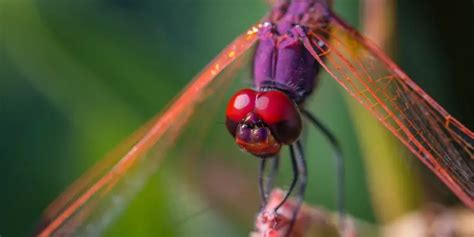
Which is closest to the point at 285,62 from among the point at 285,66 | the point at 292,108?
the point at 285,66

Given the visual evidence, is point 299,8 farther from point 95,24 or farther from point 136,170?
point 95,24

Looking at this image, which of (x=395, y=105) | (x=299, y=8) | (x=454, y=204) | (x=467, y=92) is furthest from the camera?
(x=467, y=92)

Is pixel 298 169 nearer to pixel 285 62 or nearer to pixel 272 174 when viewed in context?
pixel 272 174

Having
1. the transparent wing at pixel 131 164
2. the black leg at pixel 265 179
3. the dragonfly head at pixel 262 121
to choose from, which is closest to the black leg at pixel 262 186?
the black leg at pixel 265 179

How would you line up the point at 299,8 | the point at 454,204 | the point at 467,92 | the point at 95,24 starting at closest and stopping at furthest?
the point at 299,8, the point at 454,204, the point at 467,92, the point at 95,24

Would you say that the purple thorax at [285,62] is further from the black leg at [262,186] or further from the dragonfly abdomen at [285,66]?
the black leg at [262,186]

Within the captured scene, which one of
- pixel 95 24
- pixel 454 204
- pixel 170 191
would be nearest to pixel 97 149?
pixel 170 191

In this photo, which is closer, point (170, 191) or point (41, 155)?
point (170, 191)
